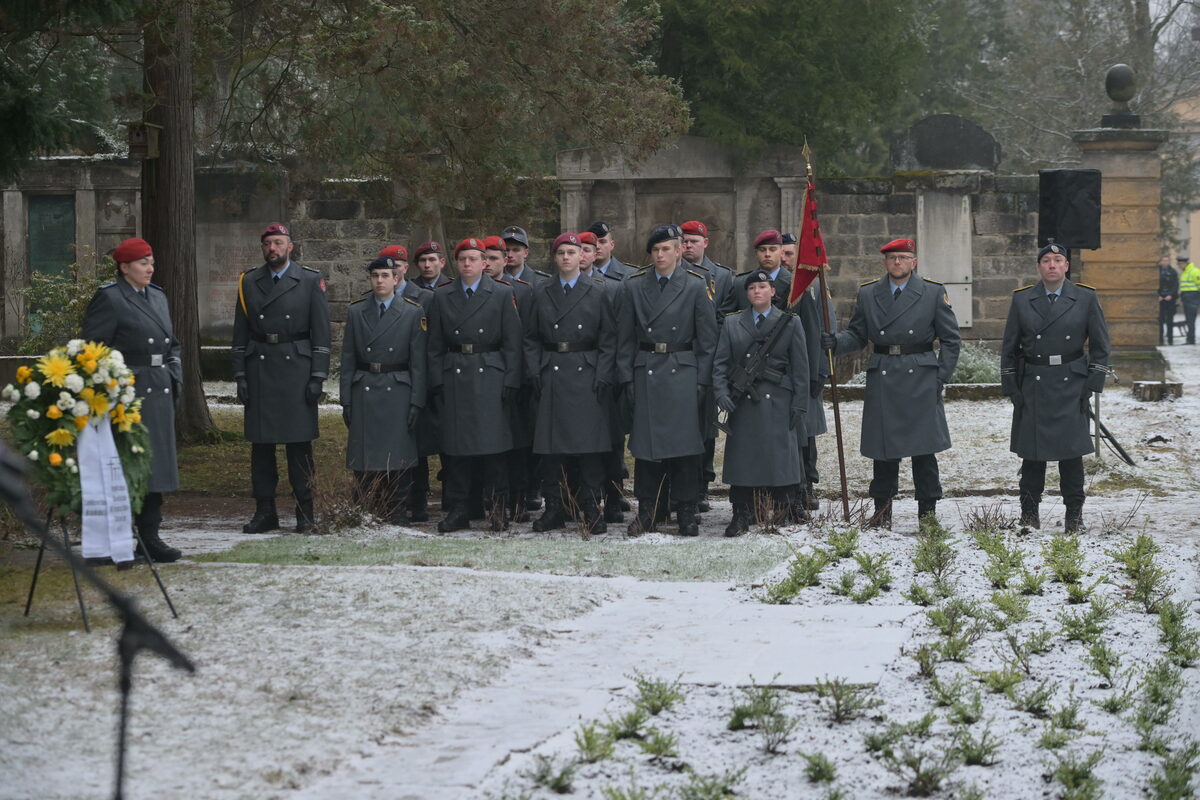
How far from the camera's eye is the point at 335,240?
71.8 ft

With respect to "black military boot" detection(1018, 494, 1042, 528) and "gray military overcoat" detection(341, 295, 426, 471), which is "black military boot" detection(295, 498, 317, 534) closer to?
"gray military overcoat" detection(341, 295, 426, 471)

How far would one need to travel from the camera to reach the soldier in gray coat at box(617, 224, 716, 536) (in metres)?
10.8

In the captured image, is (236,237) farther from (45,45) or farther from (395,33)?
(395,33)

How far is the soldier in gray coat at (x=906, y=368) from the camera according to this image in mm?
10867

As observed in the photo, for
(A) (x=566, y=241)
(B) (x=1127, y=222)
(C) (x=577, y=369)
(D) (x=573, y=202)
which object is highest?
(D) (x=573, y=202)

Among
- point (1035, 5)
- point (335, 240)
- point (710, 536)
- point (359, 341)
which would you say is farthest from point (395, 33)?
point (1035, 5)

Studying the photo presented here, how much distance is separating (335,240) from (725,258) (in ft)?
16.2

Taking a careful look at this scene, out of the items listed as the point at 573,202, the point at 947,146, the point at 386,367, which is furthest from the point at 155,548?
the point at 947,146

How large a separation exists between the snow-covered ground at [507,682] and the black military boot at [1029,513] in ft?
3.56

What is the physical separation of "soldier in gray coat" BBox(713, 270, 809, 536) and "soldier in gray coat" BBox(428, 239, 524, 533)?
1.42 meters

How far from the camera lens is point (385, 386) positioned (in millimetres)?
11266

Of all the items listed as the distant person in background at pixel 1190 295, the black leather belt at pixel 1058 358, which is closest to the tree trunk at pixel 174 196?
the black leather belt at pixel 1058 358

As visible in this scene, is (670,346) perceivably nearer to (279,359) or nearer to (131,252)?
(279,359)

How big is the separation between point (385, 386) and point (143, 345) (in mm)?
2106
